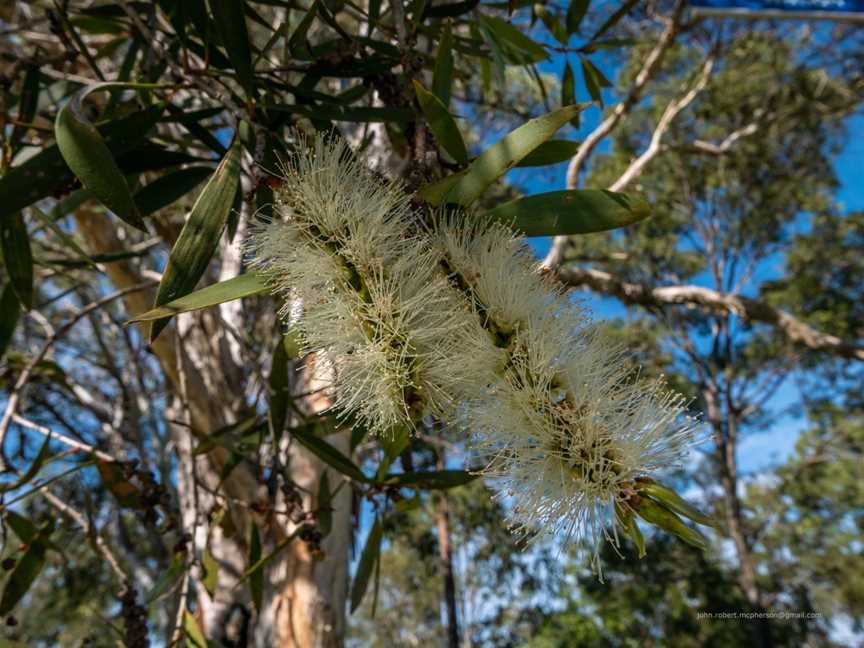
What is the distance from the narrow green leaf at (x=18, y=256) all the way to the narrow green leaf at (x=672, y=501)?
111cm

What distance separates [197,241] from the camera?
0.81 m

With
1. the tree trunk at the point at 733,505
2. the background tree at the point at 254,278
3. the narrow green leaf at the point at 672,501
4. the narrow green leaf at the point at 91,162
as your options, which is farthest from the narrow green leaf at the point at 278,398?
the tree trunk at the point at 733,505

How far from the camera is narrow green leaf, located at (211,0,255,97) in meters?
0.91

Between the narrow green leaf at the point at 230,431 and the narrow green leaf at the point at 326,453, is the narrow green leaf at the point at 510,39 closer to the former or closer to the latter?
the narrow green leaf at the point at 326,453

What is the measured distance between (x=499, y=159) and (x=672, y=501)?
Result: 44 centimetres

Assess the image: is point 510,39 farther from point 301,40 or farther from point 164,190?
point 164,190

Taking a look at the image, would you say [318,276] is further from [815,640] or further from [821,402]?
[815,640]

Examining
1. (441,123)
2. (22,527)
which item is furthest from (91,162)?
(22,527)

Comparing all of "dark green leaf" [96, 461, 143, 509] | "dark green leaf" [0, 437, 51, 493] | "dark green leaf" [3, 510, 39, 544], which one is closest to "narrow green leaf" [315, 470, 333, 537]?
"dark green leaf" [96, 461, 143, 509]

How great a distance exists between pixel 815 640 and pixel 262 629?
51.2 ft

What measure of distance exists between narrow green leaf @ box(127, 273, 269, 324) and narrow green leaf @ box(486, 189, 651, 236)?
333mm

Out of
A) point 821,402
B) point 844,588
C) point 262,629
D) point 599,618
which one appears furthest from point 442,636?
point 262,629

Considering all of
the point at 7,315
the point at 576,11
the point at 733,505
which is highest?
the point at 733,505

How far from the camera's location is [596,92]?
1.73 metres
